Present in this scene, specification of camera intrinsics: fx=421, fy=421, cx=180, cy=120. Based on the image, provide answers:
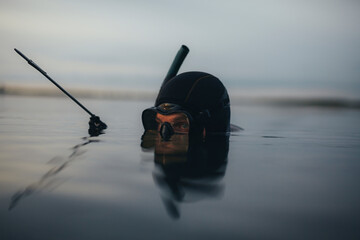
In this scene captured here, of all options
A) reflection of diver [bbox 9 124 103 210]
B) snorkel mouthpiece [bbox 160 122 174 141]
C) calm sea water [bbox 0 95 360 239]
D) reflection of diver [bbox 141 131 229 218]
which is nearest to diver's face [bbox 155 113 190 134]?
snorkel mouthpiece [bbox 160 122 174 141]

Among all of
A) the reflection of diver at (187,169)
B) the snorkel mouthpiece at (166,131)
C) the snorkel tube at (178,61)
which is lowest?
the snorkel mouthpiece at (166,131)

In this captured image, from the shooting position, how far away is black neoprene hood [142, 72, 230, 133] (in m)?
7.28

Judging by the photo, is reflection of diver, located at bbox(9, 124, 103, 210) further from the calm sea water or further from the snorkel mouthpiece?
the snorkel mouthpiece

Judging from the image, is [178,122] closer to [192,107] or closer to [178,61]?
[192,107]

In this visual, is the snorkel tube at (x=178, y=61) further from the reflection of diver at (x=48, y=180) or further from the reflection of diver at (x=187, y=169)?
the reflection of diver at (x=48, y=180)

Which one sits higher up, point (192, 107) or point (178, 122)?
point (192, 107)

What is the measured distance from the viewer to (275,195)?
2904 millimetres

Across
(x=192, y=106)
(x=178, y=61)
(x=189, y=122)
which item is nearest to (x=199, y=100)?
(x=192, y=106)

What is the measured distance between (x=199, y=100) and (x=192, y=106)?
0.18 meters

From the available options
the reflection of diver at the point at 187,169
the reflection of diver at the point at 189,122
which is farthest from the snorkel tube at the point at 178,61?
the reflection of diver at the point at 187,169

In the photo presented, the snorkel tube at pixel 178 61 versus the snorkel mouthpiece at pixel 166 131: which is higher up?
the snorkel tube at pixel 178 61

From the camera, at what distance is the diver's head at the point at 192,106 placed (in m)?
7.16

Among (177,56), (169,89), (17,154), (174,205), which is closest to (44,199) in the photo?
(174,205)

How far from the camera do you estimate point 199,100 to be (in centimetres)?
734
